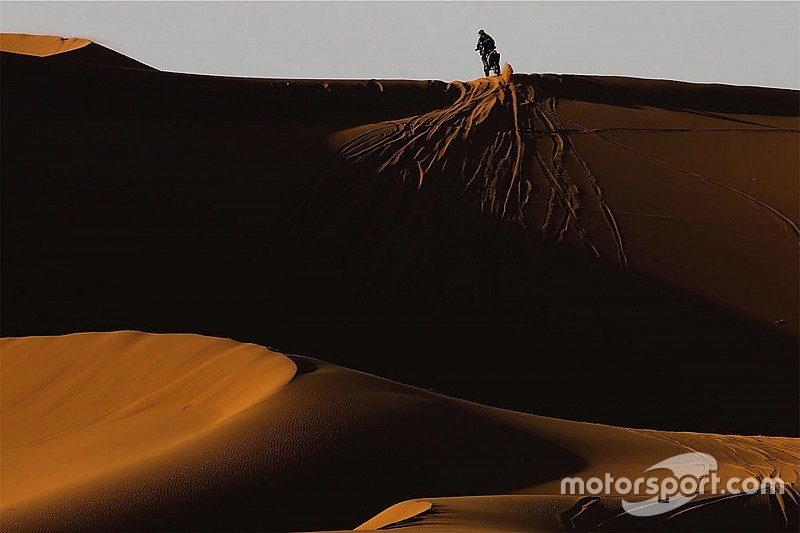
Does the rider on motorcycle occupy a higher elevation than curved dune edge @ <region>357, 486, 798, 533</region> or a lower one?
higher

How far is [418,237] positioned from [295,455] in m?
8.13

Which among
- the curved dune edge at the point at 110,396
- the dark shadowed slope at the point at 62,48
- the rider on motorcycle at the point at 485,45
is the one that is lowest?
the curved dune edge at the point at 110,396

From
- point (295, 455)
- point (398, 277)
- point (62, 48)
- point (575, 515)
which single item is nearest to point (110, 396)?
point (295, 455)

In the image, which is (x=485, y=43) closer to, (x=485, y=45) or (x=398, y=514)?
(x=485, y=45)

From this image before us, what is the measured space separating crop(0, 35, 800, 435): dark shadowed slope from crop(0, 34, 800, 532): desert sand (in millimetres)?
40

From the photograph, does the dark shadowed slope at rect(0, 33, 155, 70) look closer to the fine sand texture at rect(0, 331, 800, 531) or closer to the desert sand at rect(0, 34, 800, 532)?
the desert sand at rect(0, 34, 800, 532)

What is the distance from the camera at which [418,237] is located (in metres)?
13.7

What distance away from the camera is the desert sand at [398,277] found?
6588 millimetres

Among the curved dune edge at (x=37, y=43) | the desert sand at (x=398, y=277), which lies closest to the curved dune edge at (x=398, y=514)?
the desert sand at (x=398, y=277)

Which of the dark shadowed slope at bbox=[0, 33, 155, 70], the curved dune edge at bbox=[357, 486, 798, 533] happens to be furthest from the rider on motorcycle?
the curved dune edge at bbox=[357, 486, 798, 533]

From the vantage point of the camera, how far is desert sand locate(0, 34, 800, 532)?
21.6 feet

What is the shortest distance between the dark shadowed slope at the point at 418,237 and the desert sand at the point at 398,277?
0.13 feet

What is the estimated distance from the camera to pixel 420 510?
506 cm

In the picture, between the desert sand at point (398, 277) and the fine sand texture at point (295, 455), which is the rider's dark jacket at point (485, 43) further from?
the fine sand texture at point (295, 455)
